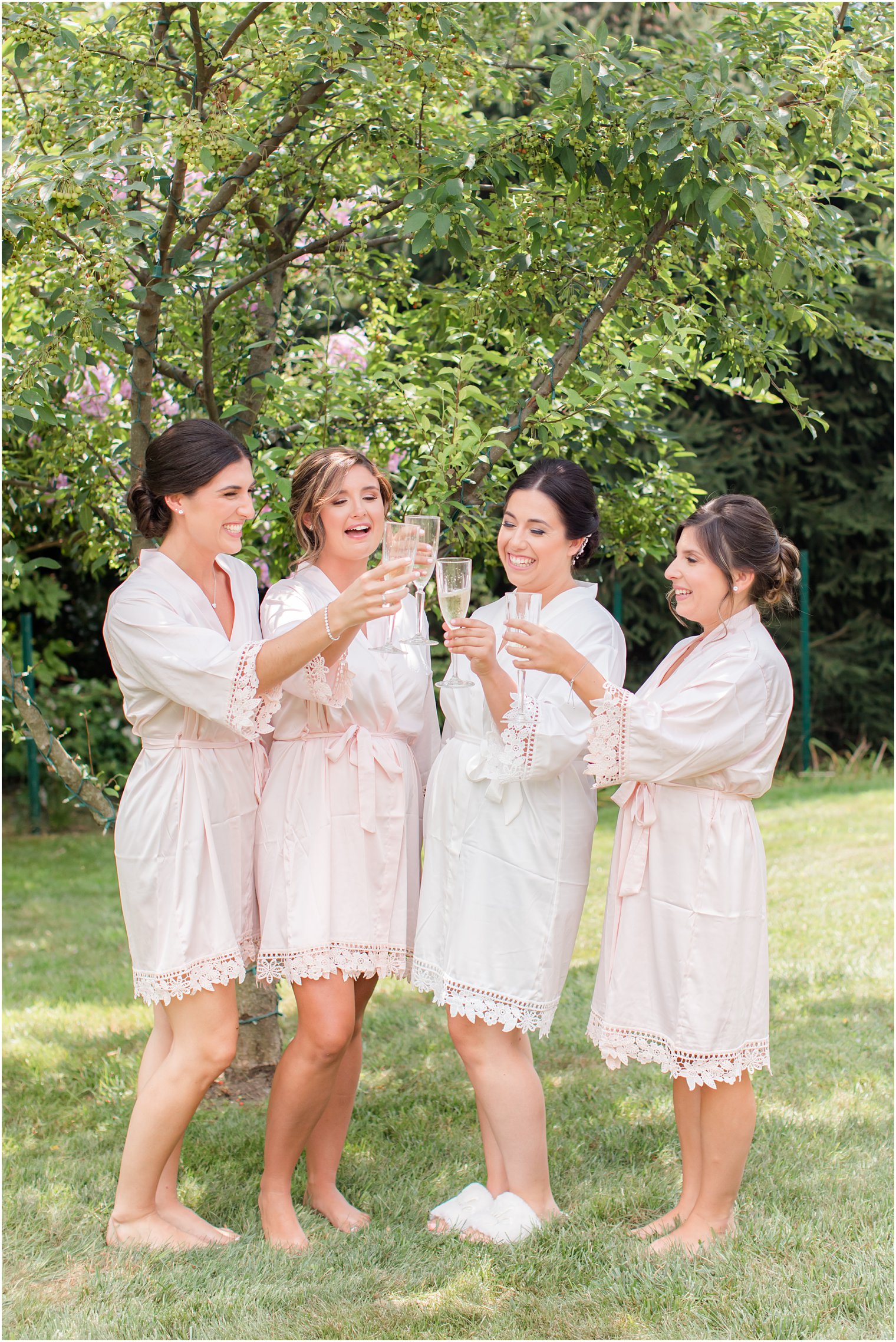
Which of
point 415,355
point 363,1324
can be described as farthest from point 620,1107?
point 415,355

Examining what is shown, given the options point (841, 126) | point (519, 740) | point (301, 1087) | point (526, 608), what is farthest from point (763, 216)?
point (301, 1087)

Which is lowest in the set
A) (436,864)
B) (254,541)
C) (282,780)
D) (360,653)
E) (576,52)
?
(436,864)

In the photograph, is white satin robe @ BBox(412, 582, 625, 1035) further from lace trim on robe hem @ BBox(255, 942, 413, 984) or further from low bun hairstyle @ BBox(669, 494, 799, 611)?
low bun hairstyle @ BBox(669, 494, 799, 611)

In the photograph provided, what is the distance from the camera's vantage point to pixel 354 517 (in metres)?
3.09

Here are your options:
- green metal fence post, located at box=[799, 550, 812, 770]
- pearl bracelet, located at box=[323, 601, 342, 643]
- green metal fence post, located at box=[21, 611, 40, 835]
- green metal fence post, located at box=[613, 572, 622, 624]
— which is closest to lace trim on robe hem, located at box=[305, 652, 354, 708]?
pearl bracelet, located at box=[323, 601, 342, 643]

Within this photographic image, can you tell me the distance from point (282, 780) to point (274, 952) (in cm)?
43

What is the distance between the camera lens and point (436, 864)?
306cm

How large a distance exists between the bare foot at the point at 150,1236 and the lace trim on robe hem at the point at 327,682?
4.45ft

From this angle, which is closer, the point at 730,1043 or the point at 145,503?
the point at 730,1043

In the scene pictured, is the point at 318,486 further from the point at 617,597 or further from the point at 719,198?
the point at 617,597

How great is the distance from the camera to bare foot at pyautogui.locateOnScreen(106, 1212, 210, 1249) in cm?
296

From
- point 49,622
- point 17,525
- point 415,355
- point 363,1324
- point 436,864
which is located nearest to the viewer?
point 363,1324

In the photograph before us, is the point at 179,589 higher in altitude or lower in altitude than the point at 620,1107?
higher

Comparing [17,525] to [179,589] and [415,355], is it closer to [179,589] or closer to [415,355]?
[415,355]
